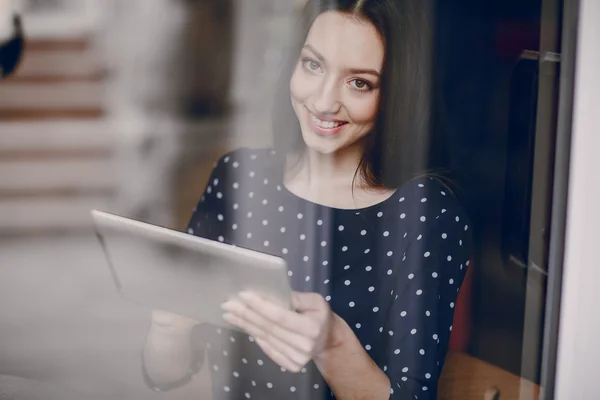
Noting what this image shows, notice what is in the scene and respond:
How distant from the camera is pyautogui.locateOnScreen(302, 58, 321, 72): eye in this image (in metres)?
1.06

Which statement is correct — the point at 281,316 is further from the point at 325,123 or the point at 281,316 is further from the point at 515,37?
the point at 515,37

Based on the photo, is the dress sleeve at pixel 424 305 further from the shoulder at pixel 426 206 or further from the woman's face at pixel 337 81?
the woman's face at pixel 337 81

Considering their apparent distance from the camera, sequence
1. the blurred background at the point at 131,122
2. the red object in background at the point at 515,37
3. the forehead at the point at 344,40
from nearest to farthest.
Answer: the blurred background at the point at 131,122 < the forehead at the point at 344,40 < the red object in background at the point at 515,37

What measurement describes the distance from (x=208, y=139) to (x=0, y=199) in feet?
1.06

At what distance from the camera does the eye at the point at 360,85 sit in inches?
42.4

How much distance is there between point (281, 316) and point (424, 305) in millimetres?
258

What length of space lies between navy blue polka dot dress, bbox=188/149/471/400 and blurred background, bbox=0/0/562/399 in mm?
65

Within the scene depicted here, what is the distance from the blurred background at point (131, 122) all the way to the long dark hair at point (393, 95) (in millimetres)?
24

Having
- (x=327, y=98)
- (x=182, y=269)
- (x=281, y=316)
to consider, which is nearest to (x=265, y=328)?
(x=281, y=316)

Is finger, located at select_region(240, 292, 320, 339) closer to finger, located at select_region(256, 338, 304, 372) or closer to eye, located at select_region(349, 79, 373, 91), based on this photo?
finger, located at select_region(256, 338, 304, 372)

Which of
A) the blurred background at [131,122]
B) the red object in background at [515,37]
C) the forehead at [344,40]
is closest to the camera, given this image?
the blurred background at [131,122]

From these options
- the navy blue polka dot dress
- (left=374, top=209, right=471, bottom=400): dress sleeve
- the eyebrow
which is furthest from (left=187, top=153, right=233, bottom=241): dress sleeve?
(left=374, top=209, right=471, bottom=400): dress sleeve

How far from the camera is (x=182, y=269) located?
1054mm

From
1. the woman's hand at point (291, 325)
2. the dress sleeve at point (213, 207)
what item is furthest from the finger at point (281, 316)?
the dress sleeve at point (213, 207)
